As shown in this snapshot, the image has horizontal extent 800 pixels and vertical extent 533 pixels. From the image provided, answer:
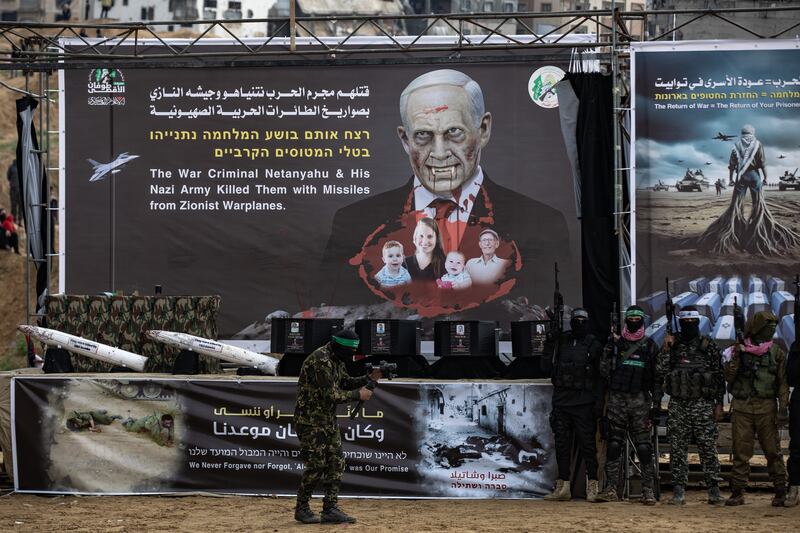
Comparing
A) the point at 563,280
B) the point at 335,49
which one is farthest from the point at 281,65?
the point at 563,280

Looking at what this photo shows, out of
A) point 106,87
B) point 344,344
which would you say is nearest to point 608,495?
point 344,344

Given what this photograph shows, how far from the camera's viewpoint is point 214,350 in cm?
1262

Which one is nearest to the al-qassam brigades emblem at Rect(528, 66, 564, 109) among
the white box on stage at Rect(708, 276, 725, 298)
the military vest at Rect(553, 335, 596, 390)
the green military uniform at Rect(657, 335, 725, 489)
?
the white box on stage at Rect(708, 276, 725, 298)

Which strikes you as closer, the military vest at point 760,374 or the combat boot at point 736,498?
the military vest at point 760,374

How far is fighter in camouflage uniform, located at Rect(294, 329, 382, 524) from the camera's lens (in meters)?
9.48

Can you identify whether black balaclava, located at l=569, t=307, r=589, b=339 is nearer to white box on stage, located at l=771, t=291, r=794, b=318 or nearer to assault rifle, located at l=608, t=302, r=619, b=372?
assault rifle, located at l=608, t=302, r=619, b=372

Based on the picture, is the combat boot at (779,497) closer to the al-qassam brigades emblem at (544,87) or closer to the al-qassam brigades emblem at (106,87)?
the al-qassam brigades emblem at (544,87)

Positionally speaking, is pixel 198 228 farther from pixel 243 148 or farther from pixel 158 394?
pixel 158 394

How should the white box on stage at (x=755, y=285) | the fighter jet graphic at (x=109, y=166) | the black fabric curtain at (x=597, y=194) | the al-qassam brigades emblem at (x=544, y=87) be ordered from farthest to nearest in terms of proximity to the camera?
the fighter jet graphic at (x=109, y=166), the al-qassam brigades emblem at (x=544, y=87), the white box on stage at (x=755, y=285), the black fabric curtain at (x=597, y=194)

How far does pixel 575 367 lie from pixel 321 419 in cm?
267

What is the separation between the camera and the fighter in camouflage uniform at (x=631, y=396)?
10797 millimetres

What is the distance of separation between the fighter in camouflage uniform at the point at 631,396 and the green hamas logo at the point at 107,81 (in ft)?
25.5

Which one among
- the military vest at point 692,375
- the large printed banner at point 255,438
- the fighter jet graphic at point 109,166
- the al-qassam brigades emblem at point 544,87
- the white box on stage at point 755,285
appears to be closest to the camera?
the military vest at point 692,375

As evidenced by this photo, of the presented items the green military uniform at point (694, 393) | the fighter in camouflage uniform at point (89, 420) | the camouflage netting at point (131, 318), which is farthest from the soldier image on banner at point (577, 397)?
the fighter in camouflage uniform at point (89, 420)
